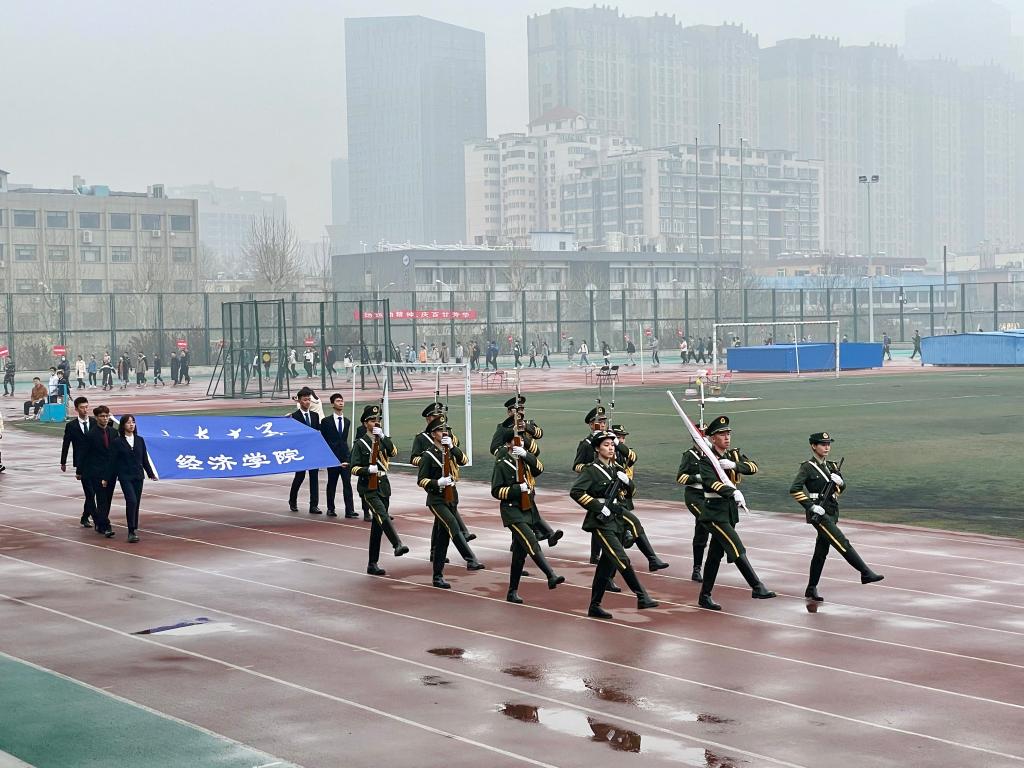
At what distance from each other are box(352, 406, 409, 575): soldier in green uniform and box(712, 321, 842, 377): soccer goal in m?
40.5

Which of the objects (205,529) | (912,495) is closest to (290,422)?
(205,529)

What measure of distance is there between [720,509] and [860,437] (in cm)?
2063

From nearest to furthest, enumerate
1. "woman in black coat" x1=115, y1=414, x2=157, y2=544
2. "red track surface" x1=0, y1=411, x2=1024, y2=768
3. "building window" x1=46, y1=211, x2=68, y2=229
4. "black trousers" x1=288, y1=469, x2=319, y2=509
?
"red track surface" x1=0, y1=411, x2=1024, y2=768
"woman in black coat" x1=115, y1=414, x2=157, y2=544
"black trousers" x1=288, y1=469, x2=319, y2=509
"building window" x1=46, y1=211, x2=68, y2=229

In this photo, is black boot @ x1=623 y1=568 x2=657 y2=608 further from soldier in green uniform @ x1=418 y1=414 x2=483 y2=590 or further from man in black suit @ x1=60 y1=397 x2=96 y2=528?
man in black suit @ x1=60 y1=397 x2=96 y2=528

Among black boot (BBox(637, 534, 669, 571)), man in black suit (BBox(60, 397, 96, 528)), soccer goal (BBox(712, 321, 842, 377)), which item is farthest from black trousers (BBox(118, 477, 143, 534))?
soccer goal (BBox(712, 321, 842, 377))

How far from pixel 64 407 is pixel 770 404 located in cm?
2378

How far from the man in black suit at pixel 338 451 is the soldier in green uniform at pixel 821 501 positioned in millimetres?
9591

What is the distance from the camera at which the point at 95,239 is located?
455ft

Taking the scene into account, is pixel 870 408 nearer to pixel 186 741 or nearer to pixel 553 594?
pixel 553 594

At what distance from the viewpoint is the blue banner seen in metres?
22.8

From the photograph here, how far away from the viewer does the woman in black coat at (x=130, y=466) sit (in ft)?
68.9

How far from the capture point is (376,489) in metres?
17.6

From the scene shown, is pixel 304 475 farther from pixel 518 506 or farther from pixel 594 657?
pixel 594 657

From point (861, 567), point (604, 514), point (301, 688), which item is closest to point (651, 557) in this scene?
point (861, 567)
